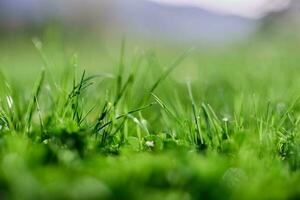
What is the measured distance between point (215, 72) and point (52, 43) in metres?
1.58

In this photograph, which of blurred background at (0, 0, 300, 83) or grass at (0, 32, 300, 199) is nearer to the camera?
grass at (0, 32, 300, 199)

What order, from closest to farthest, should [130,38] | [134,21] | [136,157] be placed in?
1. [136,157]
2. [130,38]
3. [134,21]

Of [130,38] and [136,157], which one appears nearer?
[136,157]

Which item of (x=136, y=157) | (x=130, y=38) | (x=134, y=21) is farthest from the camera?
(x=134, y=21)

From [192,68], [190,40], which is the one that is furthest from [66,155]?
[190,40]

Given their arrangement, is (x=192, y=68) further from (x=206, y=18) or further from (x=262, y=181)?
(x=206, y=18)

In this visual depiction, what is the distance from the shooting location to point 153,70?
234cm

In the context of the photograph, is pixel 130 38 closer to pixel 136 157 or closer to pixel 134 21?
pixel 136 157

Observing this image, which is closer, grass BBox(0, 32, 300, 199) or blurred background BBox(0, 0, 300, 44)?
grass BBox(0, 32, 300, 199)

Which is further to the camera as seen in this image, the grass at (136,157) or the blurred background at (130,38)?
the blurred background at (130,38)

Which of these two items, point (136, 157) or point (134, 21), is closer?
point (136, 157)

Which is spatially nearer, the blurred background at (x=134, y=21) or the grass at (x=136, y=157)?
the grass at (x=136, y=157)

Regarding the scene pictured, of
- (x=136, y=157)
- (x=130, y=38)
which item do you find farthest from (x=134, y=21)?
(x=136, y=157)

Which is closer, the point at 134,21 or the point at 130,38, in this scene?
the point at 130,38
